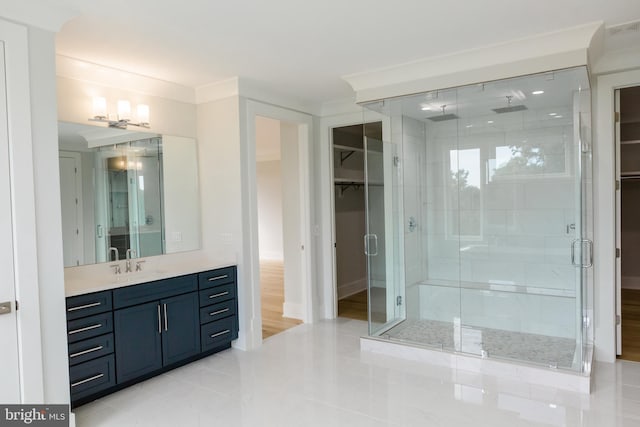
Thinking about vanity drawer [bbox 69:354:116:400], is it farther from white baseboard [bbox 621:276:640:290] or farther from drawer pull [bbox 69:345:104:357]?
white baseboard [bbox 621:276:640:290]

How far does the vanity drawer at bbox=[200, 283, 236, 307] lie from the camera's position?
3.87 metres

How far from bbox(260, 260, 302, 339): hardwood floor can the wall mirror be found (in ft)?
4.45

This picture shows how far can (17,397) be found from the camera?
2.45 metres

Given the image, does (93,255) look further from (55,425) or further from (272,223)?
(272,223)

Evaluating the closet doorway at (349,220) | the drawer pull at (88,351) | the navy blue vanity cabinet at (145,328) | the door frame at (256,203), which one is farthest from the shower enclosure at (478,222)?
the drawer pull at (88,351)

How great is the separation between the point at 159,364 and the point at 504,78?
11.9 feet

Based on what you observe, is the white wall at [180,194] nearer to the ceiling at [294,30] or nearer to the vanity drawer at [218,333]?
the ceiling at [294,30]

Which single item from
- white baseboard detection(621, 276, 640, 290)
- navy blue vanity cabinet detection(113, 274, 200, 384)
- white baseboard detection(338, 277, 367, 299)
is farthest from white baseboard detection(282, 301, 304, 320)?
white baseboard detection(621, 276, 640, 290)

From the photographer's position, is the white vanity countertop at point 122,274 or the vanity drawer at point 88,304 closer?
the vanity drawer at point 88,304

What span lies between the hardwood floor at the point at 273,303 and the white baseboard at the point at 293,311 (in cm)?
6

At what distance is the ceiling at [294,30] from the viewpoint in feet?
8.57

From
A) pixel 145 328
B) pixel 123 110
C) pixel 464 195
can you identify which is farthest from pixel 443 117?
pixel 145 328

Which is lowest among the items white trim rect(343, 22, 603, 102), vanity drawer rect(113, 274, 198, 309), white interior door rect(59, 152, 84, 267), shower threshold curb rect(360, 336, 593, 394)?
shower threshold curb rect(360, 336, 593, 394)

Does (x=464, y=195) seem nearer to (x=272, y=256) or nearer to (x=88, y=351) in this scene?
(x=88, y=351)
